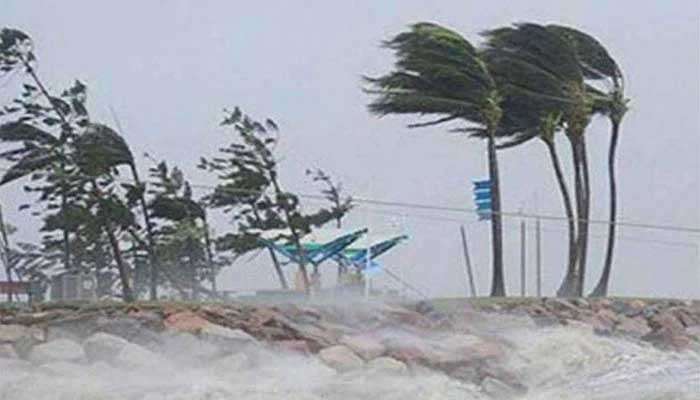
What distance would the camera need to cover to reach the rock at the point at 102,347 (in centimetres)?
707

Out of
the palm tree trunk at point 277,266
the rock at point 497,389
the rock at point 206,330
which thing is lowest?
the rock at point 497,389

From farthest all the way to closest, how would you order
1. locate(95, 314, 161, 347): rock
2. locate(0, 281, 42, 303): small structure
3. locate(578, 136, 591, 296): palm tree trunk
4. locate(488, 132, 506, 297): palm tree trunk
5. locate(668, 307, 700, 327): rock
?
locate(668, 307, 700, 327): rock
locate(578, 136, 591, 296): palm tree trunk
locate(488, 132, 506, 297): palm tree trunk
locate(0, 281, 42, 303): small structure
locate(95, 314, 161, 347): rock

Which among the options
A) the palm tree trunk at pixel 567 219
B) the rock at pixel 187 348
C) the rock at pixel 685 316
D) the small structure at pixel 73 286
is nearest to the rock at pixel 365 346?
the rock at pixel 187 348

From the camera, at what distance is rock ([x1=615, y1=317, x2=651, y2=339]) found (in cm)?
1061

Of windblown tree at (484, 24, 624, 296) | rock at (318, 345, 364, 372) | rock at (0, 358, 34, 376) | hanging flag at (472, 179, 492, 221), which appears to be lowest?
rock at (318, 345, 364, 372)

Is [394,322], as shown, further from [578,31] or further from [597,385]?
[578,31]

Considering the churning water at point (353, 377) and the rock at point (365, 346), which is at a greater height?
the rock at point (365, 346)

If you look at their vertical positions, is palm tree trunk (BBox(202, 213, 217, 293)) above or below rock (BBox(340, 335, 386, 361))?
above

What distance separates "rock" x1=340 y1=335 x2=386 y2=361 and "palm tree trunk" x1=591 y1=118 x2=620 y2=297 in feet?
11.2

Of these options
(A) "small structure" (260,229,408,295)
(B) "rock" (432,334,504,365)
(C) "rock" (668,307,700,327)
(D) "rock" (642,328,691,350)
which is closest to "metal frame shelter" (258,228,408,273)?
(A) "small structure" (260,229,408,295)

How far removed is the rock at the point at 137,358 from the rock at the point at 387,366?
53.6 inches

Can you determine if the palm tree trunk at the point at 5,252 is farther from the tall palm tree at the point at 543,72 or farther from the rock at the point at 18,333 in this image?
the tall palm tree at the point at 543,72

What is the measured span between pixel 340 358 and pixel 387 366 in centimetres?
32

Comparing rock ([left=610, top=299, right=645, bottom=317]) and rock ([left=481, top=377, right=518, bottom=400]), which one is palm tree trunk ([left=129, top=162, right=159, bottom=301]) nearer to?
rock ([left=481, top=377, right=518, bottom=400])
